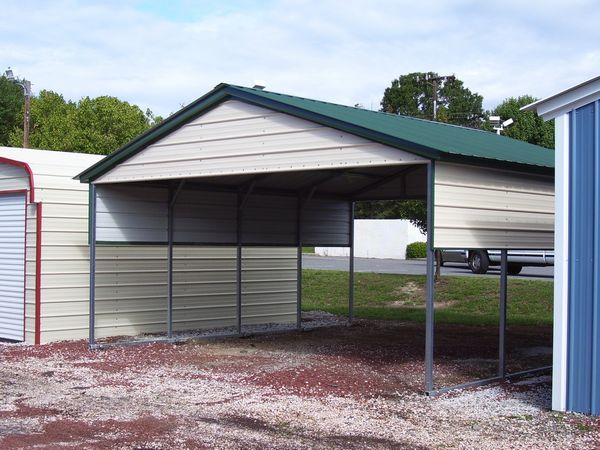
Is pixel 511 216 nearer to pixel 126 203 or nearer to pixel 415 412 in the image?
pixel 415 412

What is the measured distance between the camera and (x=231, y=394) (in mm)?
9961

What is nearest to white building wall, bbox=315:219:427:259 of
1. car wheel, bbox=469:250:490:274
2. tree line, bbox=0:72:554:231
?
tree line, bbox=0:72:554:231

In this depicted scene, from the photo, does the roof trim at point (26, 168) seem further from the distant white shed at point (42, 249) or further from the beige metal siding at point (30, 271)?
the beige metal siding at point (30, 271)

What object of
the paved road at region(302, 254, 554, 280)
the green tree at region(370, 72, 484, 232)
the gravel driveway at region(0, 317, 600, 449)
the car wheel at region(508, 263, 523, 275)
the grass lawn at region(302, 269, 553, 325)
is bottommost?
the gravel driveway at region(0, 317, 600, 449)

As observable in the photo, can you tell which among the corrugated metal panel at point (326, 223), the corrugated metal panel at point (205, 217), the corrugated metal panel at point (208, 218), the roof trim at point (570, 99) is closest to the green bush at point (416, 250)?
the corrugated metal panel at point (326, 223)

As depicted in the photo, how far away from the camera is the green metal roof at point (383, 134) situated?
969 centimetres

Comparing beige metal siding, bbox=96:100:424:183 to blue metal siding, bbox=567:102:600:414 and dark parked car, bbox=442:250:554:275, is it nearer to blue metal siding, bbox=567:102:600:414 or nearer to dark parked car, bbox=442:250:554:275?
blue metal siding, bbox=567:102:600:414

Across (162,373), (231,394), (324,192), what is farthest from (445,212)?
(324,192)

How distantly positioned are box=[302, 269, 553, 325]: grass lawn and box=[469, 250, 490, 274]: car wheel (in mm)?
5354

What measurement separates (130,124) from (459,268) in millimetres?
16134

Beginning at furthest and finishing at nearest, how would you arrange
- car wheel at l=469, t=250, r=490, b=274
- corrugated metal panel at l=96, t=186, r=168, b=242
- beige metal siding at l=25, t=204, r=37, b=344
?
car wheel at l=469, t=250, r=490, b=274 < beige metal siding at l=25, t=204, r=37, b=344 < corrugated metal panel at l=96, t=186, r=168, b=242

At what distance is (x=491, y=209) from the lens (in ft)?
33.9

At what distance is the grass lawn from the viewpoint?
19.7 metres

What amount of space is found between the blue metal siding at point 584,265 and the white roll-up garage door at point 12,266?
9.61 meters
